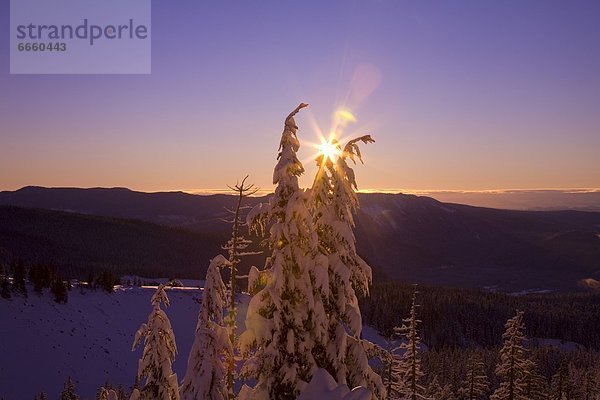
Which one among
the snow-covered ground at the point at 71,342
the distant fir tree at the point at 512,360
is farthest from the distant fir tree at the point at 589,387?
the snow-covered ground at the point at 71,342

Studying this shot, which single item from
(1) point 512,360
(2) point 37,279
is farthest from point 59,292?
(1) point 512,360

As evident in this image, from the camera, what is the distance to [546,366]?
97188 mm

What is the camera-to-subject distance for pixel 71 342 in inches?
2911

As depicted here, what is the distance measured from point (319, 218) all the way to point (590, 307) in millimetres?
200461

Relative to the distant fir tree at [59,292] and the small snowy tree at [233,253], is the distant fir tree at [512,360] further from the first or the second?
the distant fir tree at [59,292]

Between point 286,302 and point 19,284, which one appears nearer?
point 286,302

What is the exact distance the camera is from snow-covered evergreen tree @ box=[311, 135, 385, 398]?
36.5ft

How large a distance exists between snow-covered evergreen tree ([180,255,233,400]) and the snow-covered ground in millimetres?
55827

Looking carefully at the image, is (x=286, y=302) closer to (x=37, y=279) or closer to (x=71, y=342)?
(x=71, y=342)

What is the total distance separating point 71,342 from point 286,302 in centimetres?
7361

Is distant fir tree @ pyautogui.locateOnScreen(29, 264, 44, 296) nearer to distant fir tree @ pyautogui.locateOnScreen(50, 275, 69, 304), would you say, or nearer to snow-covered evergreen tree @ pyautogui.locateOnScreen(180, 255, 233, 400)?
distant fir tree @ pyautogui.locateOnScreen(50, 275, 69, 304)

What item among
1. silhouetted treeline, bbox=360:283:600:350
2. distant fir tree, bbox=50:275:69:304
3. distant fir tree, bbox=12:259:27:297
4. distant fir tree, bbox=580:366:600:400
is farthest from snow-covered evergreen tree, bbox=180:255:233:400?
silhouetted treeline, bbox=360:283:600:350

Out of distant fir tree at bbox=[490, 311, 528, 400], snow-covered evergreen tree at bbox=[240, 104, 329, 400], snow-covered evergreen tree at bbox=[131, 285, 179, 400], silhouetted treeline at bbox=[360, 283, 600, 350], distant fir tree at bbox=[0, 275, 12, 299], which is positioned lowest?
silhouetted treeline at bbox=[360, 283, 600, 350]

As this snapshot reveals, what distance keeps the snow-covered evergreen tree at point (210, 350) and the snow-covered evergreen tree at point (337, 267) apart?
274cm
